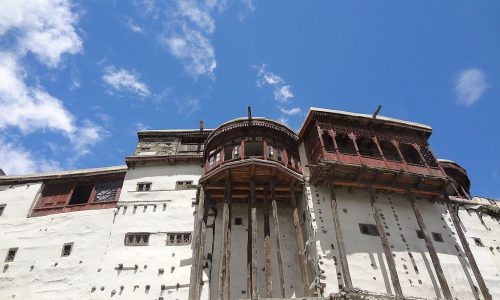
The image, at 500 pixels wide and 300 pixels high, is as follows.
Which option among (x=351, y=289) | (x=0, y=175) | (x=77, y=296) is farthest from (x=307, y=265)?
(x=0, y=175)

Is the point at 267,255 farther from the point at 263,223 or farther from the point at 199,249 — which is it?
the point at 263,223

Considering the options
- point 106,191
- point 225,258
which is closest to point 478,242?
point 225,258

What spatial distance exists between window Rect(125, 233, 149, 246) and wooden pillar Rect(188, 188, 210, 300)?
10.2ft

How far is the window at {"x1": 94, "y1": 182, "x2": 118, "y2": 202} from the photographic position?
24578 mm

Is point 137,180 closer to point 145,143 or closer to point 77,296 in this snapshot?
point 145,143

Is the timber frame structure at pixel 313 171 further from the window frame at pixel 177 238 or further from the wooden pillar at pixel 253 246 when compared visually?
the window frame at pixel 177 238

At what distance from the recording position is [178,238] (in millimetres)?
21828

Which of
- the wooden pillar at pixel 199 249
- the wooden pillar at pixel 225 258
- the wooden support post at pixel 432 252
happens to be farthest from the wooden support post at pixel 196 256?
the wooden support post at pixel 432 252

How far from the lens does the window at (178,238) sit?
2161 cm

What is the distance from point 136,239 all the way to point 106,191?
491 cm

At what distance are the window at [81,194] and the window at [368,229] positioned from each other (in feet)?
56.2

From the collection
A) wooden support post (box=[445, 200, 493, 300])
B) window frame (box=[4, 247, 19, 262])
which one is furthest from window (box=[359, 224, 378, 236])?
window frame (box=[4, 247, 19, 262])

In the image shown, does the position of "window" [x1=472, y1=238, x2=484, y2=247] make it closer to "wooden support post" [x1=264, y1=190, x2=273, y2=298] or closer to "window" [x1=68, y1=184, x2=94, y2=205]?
"wooden support post" [x1=264, y1=190, x2=273, y2=298]

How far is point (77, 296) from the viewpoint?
19953 millimetres
